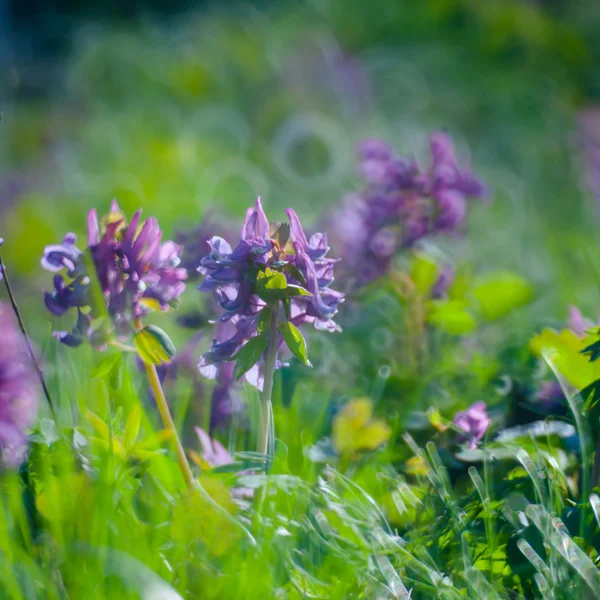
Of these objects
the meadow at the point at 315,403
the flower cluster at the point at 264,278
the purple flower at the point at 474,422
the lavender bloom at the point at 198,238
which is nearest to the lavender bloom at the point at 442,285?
the meadow at the point at 315,403

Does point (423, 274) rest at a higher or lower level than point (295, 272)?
lower

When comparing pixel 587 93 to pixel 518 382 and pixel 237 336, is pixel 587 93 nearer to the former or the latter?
pixel 518 382

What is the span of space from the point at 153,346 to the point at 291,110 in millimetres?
3868

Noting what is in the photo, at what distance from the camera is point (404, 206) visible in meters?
1.30

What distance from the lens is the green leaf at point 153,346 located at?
0.68 metres

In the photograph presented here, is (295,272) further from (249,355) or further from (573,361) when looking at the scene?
(573,361)

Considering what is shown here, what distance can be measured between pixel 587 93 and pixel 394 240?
383cm

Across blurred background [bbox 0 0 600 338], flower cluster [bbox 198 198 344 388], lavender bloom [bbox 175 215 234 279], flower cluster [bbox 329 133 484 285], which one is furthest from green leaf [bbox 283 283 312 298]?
blurred background [bbox 0 0 600 338]

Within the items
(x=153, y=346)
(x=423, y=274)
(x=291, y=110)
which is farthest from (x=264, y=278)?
(x=291, y=110)

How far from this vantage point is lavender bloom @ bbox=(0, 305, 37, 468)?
2.14 feet

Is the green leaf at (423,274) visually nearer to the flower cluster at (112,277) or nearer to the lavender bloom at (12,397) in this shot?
the flower cluster at (112,277)

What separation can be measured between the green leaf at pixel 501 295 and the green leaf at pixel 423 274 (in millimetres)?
100

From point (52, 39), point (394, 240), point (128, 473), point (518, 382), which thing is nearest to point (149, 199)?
point (394, 240)

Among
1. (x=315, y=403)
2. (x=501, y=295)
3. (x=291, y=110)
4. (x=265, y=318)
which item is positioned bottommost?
(x=315, y=403)
